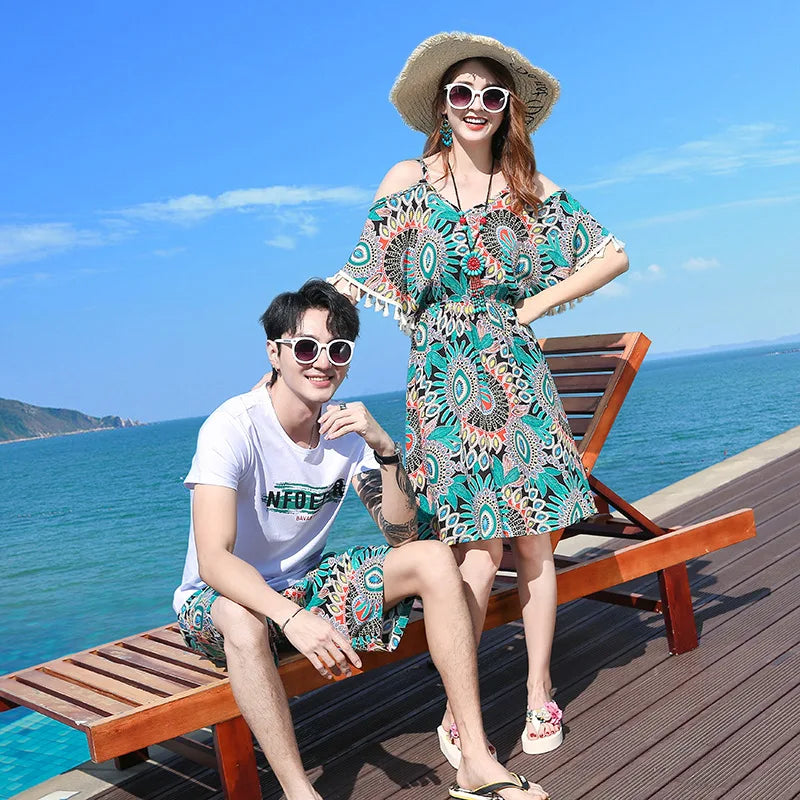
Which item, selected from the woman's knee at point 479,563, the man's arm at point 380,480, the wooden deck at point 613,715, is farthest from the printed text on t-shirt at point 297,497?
the wooden deck at point 613,715

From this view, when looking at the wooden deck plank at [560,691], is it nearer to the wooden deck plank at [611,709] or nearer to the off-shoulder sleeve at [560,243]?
the wooden deck plank at [611,709]

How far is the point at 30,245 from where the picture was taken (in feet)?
309

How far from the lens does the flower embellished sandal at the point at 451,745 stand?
2716 mm

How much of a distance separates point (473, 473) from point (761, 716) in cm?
111

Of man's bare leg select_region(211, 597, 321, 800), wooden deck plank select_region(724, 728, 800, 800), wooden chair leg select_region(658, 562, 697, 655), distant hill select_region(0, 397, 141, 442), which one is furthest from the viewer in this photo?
distant hill select_region(0, 397, 141, 442)

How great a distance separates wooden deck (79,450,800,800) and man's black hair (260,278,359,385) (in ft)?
4.14

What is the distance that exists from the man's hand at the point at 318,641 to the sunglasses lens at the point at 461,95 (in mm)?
1561

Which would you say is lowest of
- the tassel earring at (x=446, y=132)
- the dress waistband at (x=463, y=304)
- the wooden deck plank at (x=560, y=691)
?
the wooden deck plank at (x=560, y=691)

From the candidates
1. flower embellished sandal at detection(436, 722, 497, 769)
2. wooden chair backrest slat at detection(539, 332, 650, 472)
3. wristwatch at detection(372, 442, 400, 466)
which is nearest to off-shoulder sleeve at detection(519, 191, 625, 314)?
wooden chair backrest slat at detection(539, 332, 650, 472)

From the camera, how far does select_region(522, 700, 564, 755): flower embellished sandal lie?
279cm

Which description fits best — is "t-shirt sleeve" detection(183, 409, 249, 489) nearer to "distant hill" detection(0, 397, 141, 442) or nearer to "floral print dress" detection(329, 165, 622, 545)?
"floral print dress" detection(329, 165, 622, 545)

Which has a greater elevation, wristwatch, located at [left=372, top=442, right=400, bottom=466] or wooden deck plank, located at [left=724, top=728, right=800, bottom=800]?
wristwatch, located at [left=372, top=442, right=400, bottom=466]

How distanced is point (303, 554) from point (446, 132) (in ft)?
4.54

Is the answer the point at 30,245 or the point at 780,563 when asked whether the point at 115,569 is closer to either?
the point at 780,563
